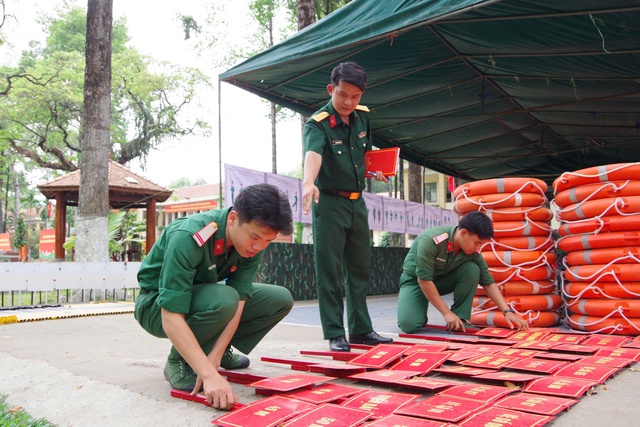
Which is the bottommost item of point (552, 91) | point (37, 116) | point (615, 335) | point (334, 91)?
point (615, 335)

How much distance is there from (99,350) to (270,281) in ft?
11.9

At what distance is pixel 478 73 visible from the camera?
5926mm

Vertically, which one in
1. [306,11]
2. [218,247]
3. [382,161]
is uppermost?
[306,11]

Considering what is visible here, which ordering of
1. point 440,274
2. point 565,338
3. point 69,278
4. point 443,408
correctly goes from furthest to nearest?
point 69,278, point 440,274, point 565,338, point 443,408

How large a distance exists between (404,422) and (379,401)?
23cm

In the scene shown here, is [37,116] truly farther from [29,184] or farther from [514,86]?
[29,184]

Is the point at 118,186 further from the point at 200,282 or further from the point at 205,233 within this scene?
the point at 205,233

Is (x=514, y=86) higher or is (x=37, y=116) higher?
(x=37, y=116)

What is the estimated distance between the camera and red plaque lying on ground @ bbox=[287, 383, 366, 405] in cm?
173

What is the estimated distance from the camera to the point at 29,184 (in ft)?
128

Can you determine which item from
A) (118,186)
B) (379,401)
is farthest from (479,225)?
(118,186)

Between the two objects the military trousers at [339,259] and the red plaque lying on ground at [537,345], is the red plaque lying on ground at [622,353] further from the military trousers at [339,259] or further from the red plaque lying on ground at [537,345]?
the military trousers at [339,259]

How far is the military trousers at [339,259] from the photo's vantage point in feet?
9.79

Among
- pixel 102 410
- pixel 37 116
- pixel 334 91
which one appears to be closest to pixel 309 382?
pixel 102 410
